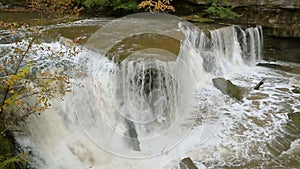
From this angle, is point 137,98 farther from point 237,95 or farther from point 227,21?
point 227,21

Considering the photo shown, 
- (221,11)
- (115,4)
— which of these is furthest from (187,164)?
(115,4)

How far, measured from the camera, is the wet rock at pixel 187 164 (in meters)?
4.95

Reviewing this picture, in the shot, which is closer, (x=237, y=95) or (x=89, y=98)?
(x=89, y=98)

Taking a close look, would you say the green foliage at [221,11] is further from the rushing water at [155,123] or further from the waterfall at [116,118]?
the waterfall at [116,118]

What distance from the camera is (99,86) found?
598 centimetres

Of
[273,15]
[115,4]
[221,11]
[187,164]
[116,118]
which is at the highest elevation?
[115,4]

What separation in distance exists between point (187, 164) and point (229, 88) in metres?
3.22

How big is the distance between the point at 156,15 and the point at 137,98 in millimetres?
5297

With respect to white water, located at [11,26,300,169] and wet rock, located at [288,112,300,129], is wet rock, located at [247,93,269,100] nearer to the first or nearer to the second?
white water, located at [11,26,300,169]

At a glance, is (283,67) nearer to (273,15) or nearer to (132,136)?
(273,15)

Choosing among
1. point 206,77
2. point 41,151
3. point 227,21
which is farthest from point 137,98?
point 227,21

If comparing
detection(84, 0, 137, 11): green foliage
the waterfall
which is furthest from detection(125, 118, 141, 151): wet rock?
detection(84, 0, 137, 11): green foliage

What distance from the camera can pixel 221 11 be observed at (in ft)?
34.4

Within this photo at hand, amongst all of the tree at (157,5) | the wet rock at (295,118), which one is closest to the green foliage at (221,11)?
the tree at (157,5)
